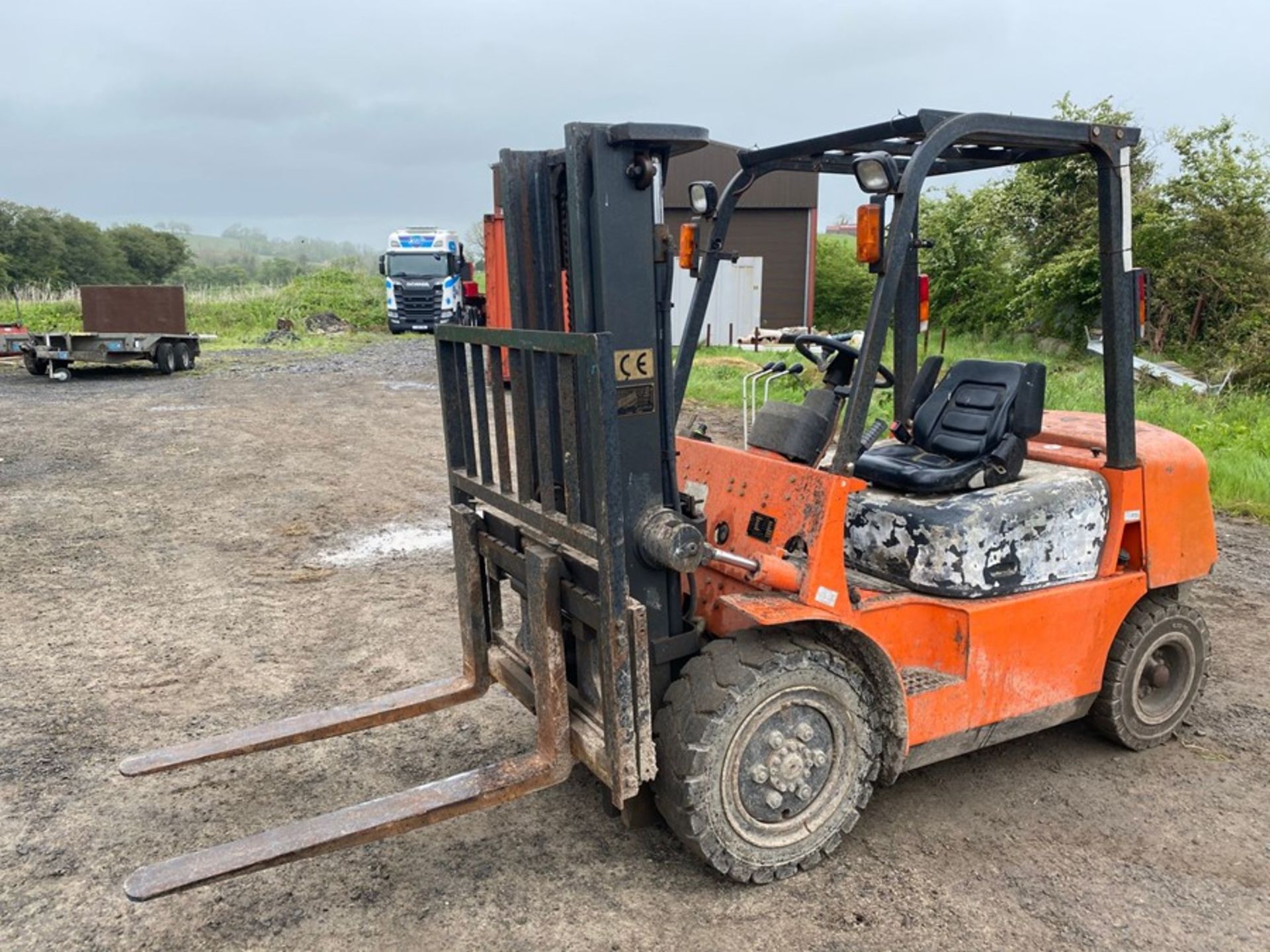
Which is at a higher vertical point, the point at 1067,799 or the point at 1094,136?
the point at 1094,136

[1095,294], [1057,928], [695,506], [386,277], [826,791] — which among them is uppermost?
[386,277]

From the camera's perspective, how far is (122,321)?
21203 mm

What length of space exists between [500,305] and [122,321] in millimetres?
9704

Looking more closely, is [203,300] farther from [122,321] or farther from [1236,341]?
[1236,341]

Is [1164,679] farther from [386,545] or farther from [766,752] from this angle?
[386,545]

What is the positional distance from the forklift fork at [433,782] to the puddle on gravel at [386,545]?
339cm

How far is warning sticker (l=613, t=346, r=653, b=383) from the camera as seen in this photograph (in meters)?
3.21

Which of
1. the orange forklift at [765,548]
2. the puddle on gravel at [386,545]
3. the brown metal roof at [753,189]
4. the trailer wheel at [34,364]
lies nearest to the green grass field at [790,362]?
the puddle on gravel at [386,545]

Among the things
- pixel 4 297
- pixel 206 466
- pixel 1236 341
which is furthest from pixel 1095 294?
pixel 4 297

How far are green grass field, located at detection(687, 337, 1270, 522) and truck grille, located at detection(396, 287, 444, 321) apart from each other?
14.5 metres

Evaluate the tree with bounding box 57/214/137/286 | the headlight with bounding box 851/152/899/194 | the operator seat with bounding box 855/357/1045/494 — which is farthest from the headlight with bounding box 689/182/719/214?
the tree with bounding box 57/214/137/286

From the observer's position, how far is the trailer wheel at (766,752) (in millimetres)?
3191

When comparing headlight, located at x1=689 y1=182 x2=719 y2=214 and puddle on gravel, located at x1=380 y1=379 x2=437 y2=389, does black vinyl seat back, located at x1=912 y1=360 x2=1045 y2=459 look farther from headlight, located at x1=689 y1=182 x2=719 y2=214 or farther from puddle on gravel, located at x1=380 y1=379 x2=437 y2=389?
puddle on gravel, located at x1=380 y1=379 x2=437 y2=389

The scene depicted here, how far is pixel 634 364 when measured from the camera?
3248 millimetres
